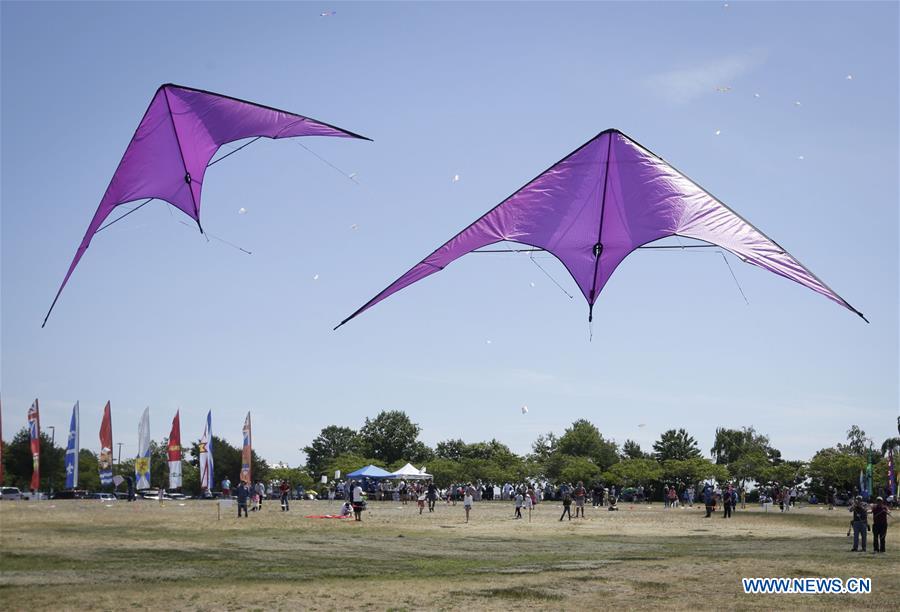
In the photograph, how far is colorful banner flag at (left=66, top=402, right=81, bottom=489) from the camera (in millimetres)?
50938

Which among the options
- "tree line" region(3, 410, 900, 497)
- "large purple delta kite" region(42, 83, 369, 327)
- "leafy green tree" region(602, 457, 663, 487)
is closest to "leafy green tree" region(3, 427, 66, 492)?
"tree line" region(3, 410, 900, 497)

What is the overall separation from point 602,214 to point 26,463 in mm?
86477

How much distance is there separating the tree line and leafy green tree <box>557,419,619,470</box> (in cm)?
12

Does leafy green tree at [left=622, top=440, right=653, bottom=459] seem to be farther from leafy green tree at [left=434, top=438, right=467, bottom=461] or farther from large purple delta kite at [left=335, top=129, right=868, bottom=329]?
large purple delta kite at [left=335, top=129, right=868, bottom=329]

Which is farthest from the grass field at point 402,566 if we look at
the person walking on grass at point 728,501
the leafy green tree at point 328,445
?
the leafy green tree at point 328,445

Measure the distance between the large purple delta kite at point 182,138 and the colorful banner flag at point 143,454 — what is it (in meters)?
36.4

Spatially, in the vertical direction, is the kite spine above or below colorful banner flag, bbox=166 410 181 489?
above

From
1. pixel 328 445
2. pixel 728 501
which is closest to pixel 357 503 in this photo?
pixel 728 501

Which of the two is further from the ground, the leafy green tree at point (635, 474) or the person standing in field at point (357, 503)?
the person standing in field at point (357, 503)

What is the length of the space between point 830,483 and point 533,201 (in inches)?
2314

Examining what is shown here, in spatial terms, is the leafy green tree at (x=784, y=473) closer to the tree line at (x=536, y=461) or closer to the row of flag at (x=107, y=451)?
the tree line at (x=536, y=461)

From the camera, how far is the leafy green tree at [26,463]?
89562 mm

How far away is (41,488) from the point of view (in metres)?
95.9

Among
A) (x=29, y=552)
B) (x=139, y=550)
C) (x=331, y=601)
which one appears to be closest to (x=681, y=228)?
(x=331, y=601)
